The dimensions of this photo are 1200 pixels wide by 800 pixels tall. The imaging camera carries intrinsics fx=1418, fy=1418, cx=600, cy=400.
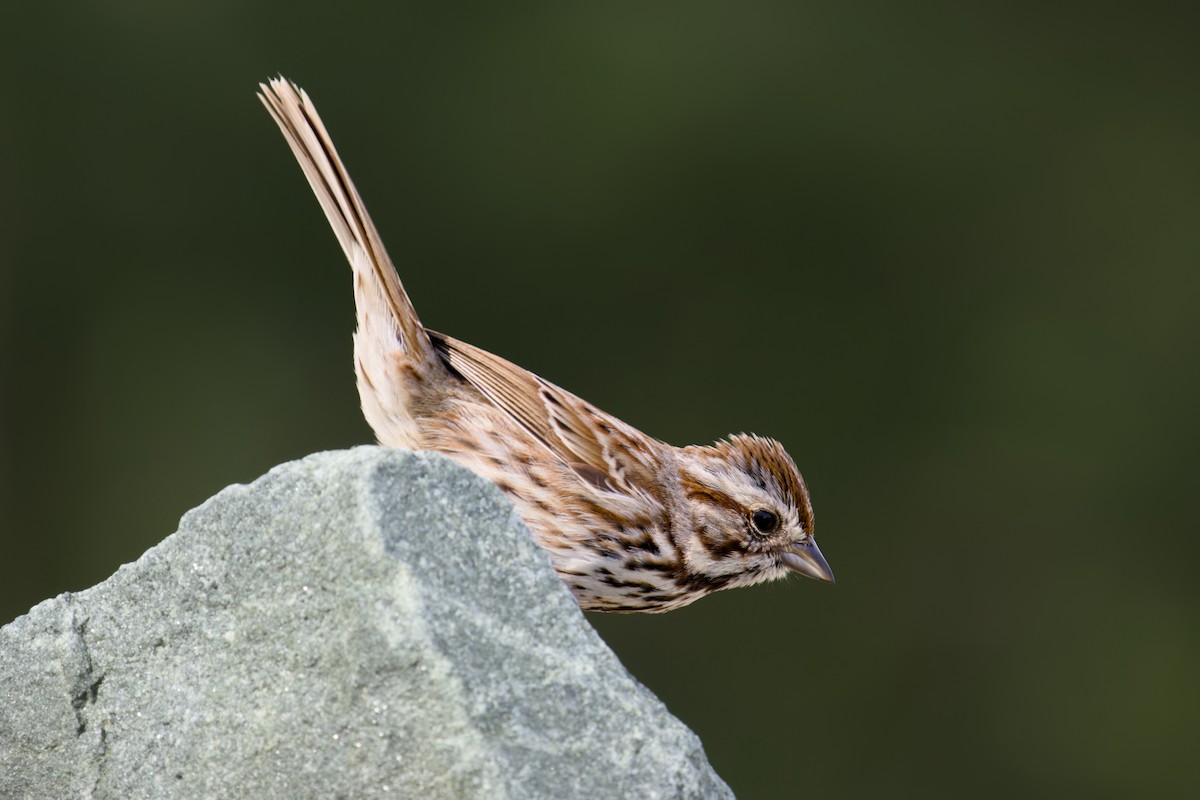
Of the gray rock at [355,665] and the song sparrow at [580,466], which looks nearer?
the gray rock at [355,665]

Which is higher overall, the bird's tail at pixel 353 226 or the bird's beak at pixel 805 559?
the bird's tail at pixel 353 226

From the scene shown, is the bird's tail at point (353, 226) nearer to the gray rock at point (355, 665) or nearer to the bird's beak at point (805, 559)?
the bird's beak at point (805, 559)

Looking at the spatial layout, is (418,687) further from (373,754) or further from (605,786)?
(605,786)

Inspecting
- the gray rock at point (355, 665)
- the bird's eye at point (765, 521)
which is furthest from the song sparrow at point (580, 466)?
the gray rock at point (355, 665)

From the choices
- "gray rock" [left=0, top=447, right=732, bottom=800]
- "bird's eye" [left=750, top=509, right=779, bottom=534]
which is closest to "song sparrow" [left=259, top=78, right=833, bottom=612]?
"bird's eye" [left=750, top=509, right=779, bottom=534]

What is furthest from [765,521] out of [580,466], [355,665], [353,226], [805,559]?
[355,665]

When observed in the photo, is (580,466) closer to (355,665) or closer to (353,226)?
(353,226)

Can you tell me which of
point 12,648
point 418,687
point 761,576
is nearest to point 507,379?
point 761,576
